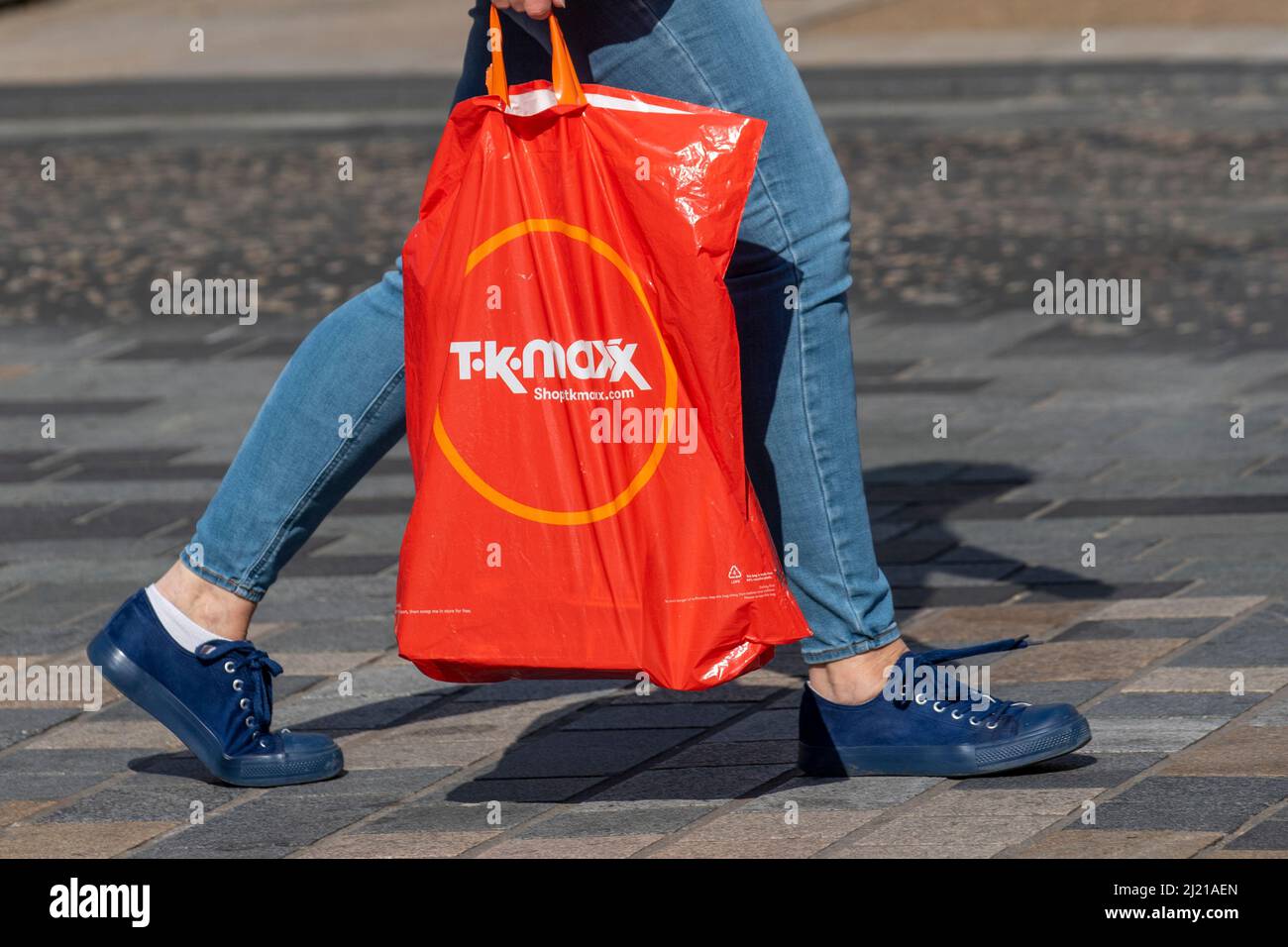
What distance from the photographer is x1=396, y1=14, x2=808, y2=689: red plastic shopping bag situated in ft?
9.84

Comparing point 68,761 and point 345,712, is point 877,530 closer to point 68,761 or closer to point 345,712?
point 345,712

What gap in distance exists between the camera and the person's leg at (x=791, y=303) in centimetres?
Result: 319

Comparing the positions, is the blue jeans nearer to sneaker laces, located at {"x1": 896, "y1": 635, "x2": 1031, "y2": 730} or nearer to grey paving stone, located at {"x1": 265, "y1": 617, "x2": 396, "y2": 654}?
sneaker laces, located at {"x1": 896, "y1": 635, "x2": 1031, "y2": 730}

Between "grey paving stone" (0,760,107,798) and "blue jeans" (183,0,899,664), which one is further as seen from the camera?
"grey paving stone" (0,760,107,798)

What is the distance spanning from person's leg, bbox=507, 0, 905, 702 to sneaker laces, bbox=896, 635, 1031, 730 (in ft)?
0.13

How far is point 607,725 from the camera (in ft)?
12.2

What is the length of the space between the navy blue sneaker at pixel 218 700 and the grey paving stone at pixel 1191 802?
1126mm

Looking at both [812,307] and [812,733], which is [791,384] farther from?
[812,733]

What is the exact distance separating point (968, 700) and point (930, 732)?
8 cm

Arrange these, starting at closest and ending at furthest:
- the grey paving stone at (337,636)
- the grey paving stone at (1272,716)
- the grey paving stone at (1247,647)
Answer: the grey paving stone at (1272,716) → the grey paving stone at (1247,647) → the grey paving stone at (337,636)

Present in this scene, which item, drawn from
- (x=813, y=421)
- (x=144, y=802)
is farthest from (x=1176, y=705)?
(x=144, y=802)

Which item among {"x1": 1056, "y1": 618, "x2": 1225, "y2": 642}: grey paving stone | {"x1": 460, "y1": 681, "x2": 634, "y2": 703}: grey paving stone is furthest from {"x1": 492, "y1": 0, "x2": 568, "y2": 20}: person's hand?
{"x1": 1056, "y1": 618, "x2": 1225, "y2": 642}: grey paving stone

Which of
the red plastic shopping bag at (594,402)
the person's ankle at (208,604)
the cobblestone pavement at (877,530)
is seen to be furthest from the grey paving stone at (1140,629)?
the person's ankle at (208,604)

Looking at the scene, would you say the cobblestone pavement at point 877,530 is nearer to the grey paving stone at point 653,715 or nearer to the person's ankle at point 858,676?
the grey paving stone at point 653,715
